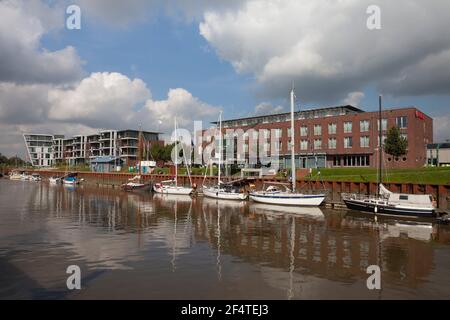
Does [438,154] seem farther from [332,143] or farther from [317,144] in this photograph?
[317,144]

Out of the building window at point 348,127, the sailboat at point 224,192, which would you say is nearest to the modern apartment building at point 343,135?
the building window at point 348,127

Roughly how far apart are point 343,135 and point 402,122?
12924 mm

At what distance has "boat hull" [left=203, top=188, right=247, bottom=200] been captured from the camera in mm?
61844

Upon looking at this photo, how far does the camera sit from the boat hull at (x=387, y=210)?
133 feet

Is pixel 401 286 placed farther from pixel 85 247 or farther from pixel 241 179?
pixel 241 179

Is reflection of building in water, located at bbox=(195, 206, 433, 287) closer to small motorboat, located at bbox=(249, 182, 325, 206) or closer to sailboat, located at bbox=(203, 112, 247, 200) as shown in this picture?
small motorboat, located at bbox=(249, 182, 325, 206)

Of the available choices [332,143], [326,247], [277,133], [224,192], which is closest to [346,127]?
[332,143]

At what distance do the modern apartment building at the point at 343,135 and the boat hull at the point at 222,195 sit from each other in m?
32.0

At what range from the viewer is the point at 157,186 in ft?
261

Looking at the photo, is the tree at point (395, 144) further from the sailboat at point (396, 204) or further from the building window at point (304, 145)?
the building window at point (304, 145)

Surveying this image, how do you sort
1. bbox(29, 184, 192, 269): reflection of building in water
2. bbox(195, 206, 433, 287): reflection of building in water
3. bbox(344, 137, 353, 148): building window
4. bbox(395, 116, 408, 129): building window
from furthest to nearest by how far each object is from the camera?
1. bbox(344, 137, 353, 148): building window
2. bbox(395, 116, 408, 129): building window
3. bbox(29, 184, 192, 269): reflection of building in water
4. bbox(195, 206, 433, 287): reflection of building in water

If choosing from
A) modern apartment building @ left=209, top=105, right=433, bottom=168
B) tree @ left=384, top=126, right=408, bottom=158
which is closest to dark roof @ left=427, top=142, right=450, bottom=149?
modern apartment building @ left=209, top=105, right=433, bottom=168

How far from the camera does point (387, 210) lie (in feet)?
140

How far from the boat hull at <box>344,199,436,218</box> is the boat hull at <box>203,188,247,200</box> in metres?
19.2
